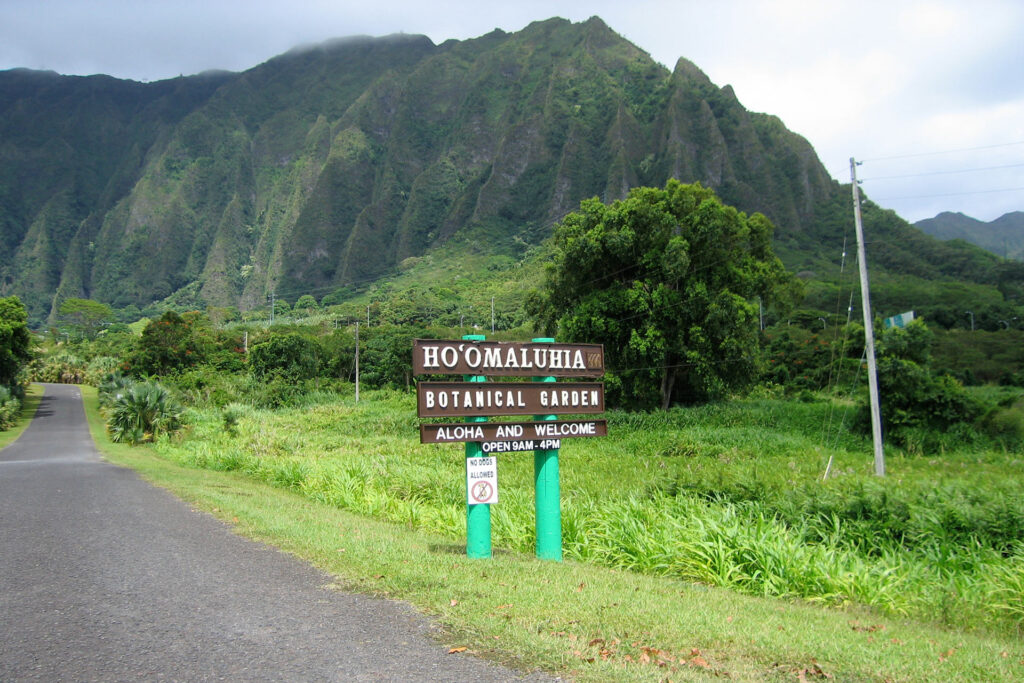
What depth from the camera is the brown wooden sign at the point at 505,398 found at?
8742 millimetres

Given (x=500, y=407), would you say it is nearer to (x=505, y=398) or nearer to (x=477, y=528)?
(x=505, y=398)

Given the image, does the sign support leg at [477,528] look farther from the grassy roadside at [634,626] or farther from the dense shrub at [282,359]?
the dense shrub at [282,359]

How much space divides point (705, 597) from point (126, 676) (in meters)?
5.17

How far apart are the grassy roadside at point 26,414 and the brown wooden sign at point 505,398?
38.8 m

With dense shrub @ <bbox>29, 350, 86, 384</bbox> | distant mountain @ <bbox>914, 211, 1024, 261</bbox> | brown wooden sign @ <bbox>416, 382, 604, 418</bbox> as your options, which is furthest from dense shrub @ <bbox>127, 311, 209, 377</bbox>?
distant mountain @ <bbox>914, 211, 1024, 261</bbox>

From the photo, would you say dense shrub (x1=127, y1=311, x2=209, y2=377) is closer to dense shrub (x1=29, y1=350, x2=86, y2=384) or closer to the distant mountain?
dense shrub (x1=29, y1=350, x2=86, y2=384)

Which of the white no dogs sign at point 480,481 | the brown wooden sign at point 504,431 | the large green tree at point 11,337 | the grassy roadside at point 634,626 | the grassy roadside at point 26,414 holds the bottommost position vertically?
the grassy roadside at point 26,414

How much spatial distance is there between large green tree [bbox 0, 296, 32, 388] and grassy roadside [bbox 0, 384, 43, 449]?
9.75 feet

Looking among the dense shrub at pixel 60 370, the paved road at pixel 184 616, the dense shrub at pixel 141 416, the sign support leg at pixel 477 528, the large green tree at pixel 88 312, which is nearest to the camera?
the paved road at pixel 184 616

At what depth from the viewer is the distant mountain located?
142875 millimetres

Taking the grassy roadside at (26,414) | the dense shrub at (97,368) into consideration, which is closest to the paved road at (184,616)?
the grassy roadside at (26,414)

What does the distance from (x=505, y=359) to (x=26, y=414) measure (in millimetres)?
60023

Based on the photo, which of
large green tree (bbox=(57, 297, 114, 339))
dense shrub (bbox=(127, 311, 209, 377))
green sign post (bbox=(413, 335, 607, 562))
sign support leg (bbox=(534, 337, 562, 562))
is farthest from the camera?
large green tree (bbox=(57, 297, 114, 339))

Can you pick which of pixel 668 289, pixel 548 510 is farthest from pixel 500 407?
pixel 668 289
